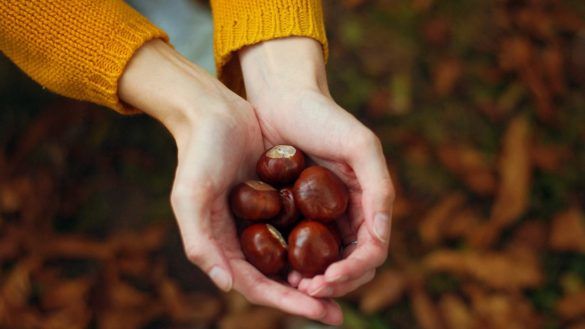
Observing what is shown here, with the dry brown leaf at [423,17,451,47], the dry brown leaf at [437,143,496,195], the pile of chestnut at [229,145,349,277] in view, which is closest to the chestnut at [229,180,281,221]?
the pile of chestnut at [229,145,349,277]

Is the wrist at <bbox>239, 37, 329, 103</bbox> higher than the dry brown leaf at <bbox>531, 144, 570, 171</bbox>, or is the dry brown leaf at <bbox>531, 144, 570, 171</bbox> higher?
the wrist at <bbox>239, 37, 329, 103</bbox>

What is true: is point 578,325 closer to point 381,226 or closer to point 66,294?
point 381,226

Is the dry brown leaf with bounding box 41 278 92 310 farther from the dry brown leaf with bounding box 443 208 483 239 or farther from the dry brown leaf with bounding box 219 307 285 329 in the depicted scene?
the dry brown leaf with bounding box 443 208 483 239

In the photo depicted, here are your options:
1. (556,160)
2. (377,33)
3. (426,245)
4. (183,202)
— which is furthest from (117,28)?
(556,160)

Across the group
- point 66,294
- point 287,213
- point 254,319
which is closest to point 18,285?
point 66,294

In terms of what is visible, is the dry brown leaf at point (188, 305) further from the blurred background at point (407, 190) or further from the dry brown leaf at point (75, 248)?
the dry brown leaf at point (75, 248)

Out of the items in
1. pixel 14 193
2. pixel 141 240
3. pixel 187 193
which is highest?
pixel 187 193

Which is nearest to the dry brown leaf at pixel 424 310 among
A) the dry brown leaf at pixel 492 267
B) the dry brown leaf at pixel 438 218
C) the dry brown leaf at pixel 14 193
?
the dry brown leaf at pixel 492 267

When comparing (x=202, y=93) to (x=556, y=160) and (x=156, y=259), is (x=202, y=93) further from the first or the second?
(x=556, y=160)
